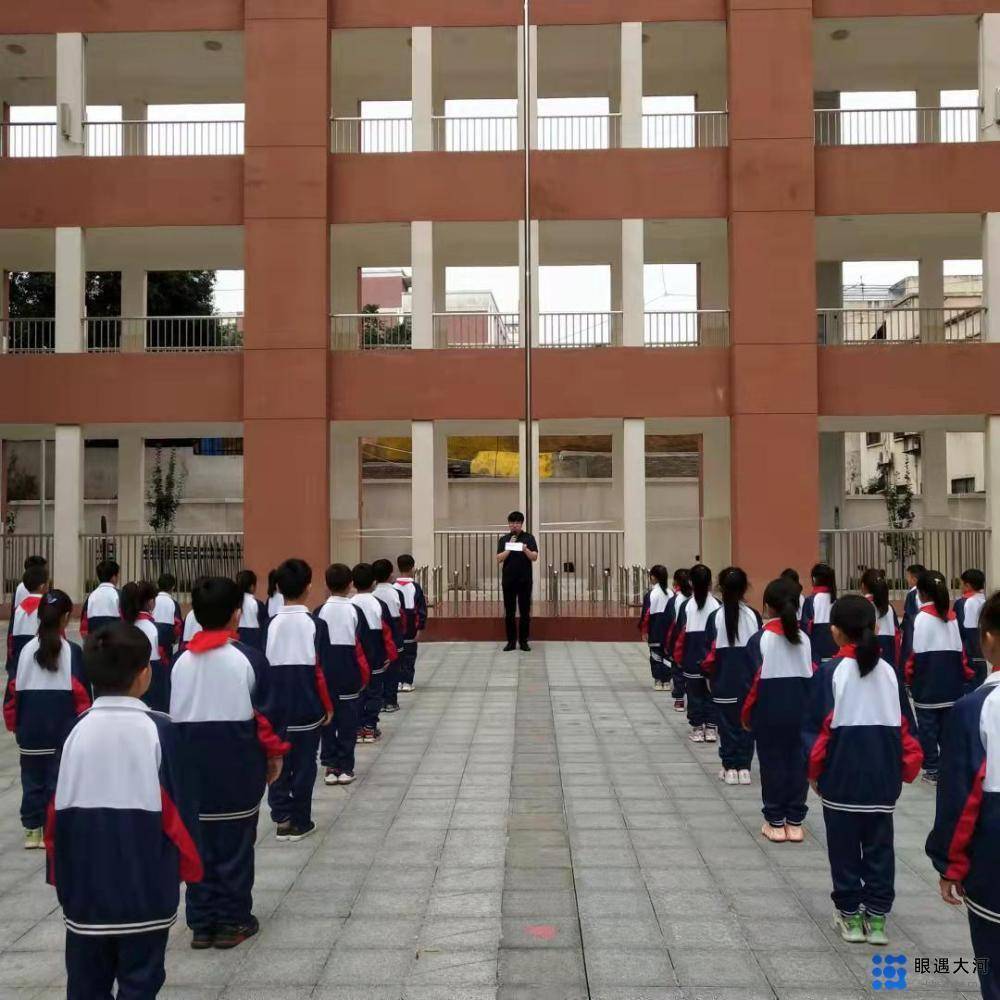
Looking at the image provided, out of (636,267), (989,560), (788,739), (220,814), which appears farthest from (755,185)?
(220,814)

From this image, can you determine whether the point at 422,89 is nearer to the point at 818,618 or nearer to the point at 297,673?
the point at 818,618

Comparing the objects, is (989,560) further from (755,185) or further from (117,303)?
(117,303)

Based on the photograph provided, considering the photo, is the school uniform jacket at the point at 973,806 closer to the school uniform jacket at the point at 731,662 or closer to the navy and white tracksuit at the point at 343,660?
the school uniform jacket at the point at 731,662

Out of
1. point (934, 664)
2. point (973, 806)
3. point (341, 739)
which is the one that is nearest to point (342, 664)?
point (341, 739)

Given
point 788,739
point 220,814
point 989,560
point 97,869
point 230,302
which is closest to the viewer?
point 97,869

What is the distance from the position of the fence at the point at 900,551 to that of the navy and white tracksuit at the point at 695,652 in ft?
33.6

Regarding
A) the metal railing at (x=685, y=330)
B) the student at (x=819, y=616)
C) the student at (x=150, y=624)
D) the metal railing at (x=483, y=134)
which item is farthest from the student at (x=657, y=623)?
the metal railing at (x=483, y=134)

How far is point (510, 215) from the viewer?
19.7 m

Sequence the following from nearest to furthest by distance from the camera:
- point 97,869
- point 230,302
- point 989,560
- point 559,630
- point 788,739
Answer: point 97,869 → point 788,739 → point 559,630 → point 989,560 → point 230,302

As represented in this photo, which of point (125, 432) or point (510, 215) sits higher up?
point (510, 215)

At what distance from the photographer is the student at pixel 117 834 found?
11.6ft

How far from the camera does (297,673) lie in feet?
21.0

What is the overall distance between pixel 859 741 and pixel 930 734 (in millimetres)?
3822

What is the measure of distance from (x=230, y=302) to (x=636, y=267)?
21.5 meters
